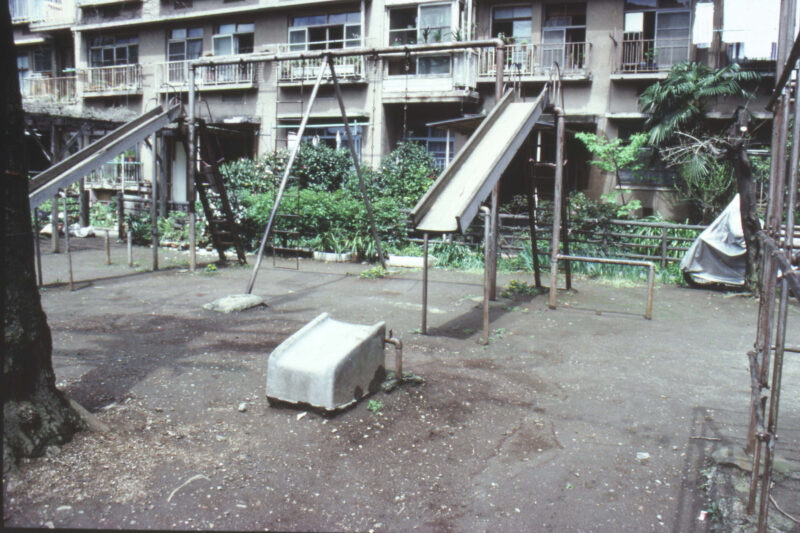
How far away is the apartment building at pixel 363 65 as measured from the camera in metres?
17.9

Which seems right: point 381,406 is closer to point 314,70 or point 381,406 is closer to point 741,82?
point 741,82

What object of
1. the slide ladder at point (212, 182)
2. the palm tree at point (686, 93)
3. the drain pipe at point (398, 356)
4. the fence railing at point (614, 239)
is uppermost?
the palm tree at point (686, 93)

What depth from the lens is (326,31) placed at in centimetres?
2217

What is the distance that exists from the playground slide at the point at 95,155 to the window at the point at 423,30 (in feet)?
32.7

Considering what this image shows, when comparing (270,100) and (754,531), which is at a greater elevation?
(270,100)

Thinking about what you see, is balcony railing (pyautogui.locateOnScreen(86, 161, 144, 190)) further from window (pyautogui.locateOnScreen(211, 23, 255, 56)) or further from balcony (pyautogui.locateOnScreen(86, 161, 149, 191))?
window (pyautogui.locateOnScreen(211, 23, 255, 56))

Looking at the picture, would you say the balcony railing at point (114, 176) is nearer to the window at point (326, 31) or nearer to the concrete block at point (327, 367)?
the window at point (326, 31)

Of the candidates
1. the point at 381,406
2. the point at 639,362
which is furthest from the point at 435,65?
the point at 381,406

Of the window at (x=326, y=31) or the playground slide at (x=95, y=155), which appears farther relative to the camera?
the window at (x=326, y=31)

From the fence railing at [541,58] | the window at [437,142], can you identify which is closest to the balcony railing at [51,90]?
the window at [437,142]

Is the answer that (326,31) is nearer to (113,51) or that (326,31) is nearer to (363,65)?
(363,65)

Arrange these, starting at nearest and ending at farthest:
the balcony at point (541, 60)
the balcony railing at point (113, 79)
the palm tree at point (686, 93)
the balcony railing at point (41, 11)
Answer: the palm tree at point (686, 93)
the balcony at point (541, 60)
the balcony railing at point (113, 79)
the balcony railing at point (41, 11)

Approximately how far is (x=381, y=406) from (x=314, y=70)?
18003 mm

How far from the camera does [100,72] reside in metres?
26.3
